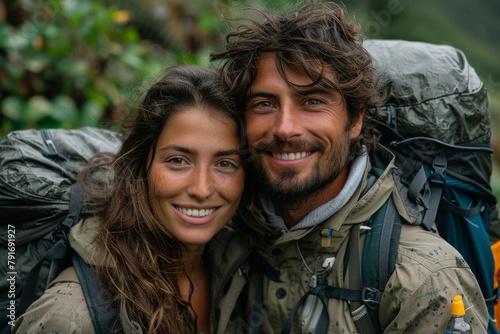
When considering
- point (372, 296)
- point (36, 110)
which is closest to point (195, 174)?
point (372, 296)

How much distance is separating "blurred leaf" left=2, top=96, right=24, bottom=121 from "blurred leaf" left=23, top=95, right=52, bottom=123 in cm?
5

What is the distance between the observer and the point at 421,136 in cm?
330

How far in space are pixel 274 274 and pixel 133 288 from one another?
73 centimetres

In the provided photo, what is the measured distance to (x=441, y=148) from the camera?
3.31 meters

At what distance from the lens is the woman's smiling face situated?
10.1 ft

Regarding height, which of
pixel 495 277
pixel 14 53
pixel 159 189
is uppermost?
pixel 14 53

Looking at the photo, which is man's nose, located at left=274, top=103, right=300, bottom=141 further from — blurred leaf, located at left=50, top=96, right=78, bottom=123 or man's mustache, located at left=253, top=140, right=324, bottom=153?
blurred leaf, located at left=50, top=96, right=78, bottom=123

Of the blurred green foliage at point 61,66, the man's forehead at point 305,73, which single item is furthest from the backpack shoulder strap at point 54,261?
the blurred green foliage at point 61,66

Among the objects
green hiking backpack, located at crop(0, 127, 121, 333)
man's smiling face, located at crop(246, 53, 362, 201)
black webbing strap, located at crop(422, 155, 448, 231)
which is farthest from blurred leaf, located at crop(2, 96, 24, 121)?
black webbing strap, located at crop(422, 155, 448, 231)

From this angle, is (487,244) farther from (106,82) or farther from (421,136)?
(106,82)

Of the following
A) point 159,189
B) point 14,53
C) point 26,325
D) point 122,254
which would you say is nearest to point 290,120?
point 159,189

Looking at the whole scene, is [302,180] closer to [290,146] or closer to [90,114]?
[290,146]

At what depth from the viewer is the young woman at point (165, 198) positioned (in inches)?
119

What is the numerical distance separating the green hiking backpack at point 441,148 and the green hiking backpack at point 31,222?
1.23m
